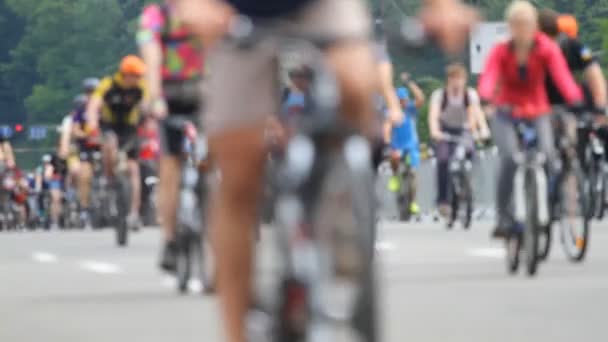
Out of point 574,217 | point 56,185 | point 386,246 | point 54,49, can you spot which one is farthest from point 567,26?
point 54,49

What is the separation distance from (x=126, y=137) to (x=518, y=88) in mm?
8534

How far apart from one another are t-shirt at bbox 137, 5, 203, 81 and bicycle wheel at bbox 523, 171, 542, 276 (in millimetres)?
2304

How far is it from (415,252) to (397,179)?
12.2 meters

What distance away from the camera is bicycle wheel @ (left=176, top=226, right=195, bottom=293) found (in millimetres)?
12156

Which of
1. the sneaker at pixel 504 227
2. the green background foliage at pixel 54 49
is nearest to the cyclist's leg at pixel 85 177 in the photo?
the sneaker at pixel 504 227

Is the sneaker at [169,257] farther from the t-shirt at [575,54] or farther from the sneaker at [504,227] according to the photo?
the t-shirt at [575,54]

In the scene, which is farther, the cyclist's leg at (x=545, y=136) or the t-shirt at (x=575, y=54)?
the t-shirt at (x=575, y=54)

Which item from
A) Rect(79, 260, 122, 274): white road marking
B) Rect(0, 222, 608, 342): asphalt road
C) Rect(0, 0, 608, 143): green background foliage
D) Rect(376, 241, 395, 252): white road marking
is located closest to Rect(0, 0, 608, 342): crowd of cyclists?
Rect(0, 222, 608, 342): asphalt road

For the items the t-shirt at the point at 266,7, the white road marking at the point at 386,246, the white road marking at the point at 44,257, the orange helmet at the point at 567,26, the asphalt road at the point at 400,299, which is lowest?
the white road marking at the point at 44,257

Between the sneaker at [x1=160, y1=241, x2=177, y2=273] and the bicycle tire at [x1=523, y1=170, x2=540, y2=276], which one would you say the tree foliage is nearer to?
the bicycle tire at [x1=523, y1=170, x2=540, y2=276]

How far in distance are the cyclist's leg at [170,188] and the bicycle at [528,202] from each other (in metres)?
2.28

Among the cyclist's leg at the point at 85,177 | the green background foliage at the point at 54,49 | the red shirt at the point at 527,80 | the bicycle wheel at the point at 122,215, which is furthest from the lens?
the green background foliage at the point at 54,49

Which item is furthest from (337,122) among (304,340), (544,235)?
(544,235)

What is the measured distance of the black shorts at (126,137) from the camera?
2170 cm
